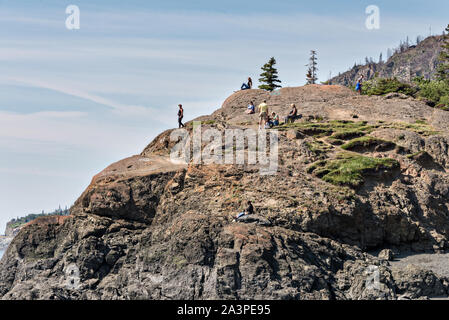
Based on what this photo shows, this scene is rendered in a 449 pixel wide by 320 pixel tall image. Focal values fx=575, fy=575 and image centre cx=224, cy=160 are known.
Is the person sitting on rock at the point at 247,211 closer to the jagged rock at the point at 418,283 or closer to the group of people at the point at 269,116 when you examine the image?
the jagged rock at the point at 418,283

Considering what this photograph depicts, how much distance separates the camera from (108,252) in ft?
107

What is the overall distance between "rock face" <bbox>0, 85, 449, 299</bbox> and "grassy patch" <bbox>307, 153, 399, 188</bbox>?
0.29 feet

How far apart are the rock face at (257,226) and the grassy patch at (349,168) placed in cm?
9

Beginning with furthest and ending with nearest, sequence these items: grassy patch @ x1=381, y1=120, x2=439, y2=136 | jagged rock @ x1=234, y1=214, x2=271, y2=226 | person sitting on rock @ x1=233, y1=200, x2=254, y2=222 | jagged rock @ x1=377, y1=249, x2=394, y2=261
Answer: grassy patch @ x1=381, y1=120, x2=439, y2=136 → jagged rock @ x1=377, y1=249, x2=394, y2=261 → person sitting on rock @ x1=233, y1=200, x2=254, y2=222 → jagged rock @ x1=234, y1=214, x2=271, y2=226

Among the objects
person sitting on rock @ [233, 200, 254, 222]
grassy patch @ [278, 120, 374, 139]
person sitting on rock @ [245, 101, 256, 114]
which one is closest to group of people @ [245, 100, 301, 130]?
person sitting on rock @ [245, 101, 256, 114]

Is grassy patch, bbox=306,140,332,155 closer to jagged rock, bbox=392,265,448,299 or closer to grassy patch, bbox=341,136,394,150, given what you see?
grassy patch, bbox=341,136,394,150

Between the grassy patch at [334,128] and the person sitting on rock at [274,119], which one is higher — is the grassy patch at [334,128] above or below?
below

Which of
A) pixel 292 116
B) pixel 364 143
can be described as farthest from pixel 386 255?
pixel 292 116

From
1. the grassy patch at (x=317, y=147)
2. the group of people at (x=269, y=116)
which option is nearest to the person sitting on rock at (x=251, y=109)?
the group of people at (x=269, y=116)

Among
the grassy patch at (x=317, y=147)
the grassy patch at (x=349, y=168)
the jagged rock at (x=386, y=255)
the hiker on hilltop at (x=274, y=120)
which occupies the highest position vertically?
the hiker on hilltop at (x=274, y=120)

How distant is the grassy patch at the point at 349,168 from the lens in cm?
3512

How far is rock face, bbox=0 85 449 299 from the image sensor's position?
27.8m

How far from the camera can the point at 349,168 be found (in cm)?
3603
